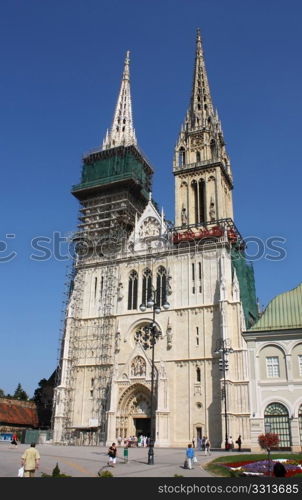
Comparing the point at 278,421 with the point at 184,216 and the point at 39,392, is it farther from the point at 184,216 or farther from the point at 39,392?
the point at 39,392

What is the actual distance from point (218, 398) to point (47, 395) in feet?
104

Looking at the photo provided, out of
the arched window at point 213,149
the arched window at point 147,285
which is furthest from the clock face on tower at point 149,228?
the arched window at point 213,149

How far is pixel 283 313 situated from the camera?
43094 millimetres

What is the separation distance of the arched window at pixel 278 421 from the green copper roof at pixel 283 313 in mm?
6803

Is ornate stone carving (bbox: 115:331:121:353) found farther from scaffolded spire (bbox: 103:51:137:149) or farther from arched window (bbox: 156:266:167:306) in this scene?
scaffolded spire (bbox: 103:51:137:149)

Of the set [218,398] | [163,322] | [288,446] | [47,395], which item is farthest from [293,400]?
[47,395]

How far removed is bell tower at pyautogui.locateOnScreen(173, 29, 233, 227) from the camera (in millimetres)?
53531

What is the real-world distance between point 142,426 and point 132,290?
45.8ft

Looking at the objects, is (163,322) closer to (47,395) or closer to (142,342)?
(142,342)

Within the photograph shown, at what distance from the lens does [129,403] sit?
45875mm

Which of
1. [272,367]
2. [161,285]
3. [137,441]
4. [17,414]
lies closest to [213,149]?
[161,285]

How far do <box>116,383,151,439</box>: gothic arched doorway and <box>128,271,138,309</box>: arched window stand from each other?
8.72 metres

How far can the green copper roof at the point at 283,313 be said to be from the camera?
41906mm

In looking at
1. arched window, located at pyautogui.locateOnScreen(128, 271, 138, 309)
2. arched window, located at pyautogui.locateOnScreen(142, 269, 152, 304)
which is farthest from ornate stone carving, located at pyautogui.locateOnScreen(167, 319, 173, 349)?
arched window, located at pyautogui.locateOnScreen(128, 271, 138, 309)
